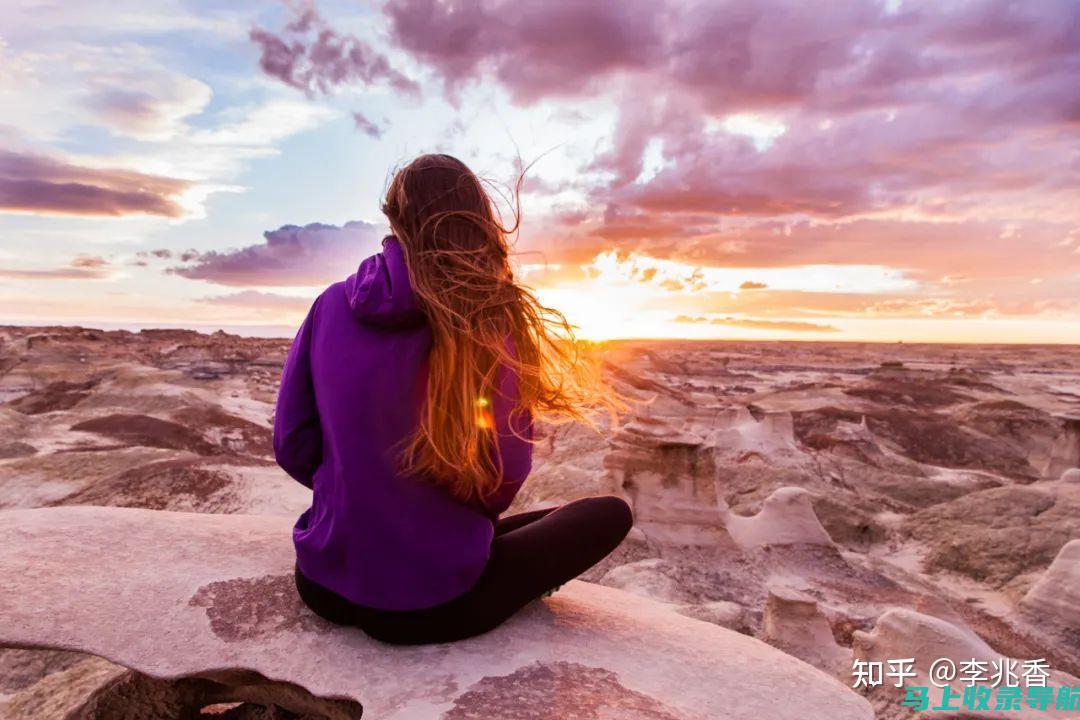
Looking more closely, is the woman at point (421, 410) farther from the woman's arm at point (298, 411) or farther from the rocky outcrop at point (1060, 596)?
the rocky outcrop at point (1060, 596)

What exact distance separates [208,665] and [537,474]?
10.9 meters

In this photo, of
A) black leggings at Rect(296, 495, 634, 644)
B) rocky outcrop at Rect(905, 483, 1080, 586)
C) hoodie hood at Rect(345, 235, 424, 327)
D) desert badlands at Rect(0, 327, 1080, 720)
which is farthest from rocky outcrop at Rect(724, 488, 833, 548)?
hoodie hood at Rect(345, 235, 424, 327)

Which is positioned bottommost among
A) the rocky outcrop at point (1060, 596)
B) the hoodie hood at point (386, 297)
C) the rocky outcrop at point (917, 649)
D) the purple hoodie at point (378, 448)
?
the rocky outcrop at point (1060, 596)

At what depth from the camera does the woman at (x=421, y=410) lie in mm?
2215

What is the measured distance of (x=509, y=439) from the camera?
2338mm

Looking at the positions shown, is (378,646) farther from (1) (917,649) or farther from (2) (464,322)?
(1) (917,649)

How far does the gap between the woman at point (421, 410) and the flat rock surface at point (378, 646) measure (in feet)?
0.53

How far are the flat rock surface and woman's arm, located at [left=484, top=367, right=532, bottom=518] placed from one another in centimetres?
56

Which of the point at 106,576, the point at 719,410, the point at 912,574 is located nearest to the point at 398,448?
the point at 106,576

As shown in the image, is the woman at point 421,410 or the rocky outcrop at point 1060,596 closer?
the woman at point 421,410

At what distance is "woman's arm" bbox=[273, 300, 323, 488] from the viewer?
2449 millimetres

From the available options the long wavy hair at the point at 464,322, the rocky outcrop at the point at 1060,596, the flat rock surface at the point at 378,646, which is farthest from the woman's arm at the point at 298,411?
the rocky outcrop at the point at 1060,596

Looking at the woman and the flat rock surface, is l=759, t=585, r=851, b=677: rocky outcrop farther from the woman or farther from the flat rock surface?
the woman

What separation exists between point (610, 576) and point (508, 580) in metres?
5.57
